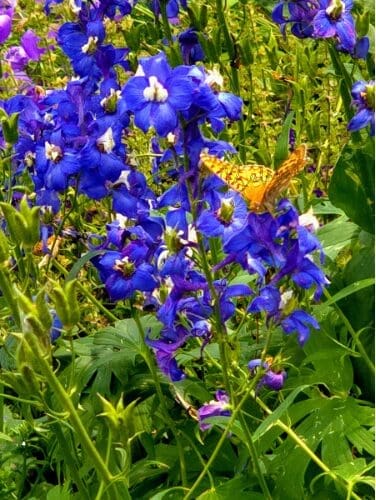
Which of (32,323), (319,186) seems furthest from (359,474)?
(319,186)

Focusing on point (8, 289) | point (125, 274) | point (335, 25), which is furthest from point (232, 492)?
point (335, 25)

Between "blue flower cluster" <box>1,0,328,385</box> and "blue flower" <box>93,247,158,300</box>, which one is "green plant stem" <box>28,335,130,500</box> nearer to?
"blue flower cluster" <box>1,0,328,385</box>

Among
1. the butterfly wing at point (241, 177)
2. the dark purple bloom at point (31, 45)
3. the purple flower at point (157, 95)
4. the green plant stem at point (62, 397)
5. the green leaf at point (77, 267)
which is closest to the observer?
the green plant stem at point (62, 397)

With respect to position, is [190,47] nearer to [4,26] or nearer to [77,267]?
[4,26]

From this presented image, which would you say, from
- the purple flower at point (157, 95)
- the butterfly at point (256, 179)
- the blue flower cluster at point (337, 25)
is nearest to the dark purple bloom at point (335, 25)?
the blue flower cluster at point (337, 25)

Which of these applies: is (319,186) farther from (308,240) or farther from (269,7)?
(308,240)

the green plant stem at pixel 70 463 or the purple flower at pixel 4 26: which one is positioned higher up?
the purple flower at pixel 4 26

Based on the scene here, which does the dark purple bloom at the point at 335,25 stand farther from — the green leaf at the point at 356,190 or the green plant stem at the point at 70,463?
the green plant stem at the point at 70,463
